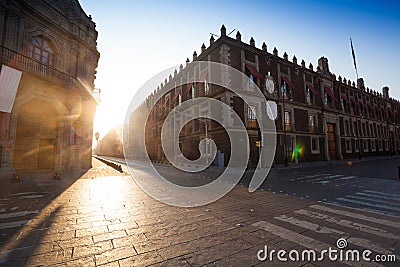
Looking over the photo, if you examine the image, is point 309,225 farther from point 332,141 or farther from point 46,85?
point 332,141

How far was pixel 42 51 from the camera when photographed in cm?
1531

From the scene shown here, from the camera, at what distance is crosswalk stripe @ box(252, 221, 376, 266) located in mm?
3402

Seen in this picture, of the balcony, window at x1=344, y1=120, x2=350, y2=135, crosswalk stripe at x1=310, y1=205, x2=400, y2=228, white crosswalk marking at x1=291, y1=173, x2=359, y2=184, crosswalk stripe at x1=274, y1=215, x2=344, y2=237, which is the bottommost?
white crosswalk marking at x1=291, y1=173, x2=359, y2=184

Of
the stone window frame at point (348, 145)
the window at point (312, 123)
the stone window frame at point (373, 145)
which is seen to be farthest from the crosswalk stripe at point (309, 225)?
the stone window frame at point (373, 145)

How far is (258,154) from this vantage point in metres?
21.1

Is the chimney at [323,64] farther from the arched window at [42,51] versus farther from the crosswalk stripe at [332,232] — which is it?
the arched window at [42,51]

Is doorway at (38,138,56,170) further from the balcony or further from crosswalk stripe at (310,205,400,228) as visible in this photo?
crosswalk stripe at (310,205,400,228)

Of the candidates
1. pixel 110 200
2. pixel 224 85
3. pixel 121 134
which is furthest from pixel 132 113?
pixel 110 200

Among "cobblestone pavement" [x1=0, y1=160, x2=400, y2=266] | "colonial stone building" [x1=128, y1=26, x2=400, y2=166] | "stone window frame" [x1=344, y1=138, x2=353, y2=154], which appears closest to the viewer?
"cobblestone pavement" [x1=0, y1=160, x2=400, y2=266]

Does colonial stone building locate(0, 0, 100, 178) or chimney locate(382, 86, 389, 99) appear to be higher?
chimney locate(382, 86, 389, 99)

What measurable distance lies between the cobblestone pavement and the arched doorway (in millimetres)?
10685

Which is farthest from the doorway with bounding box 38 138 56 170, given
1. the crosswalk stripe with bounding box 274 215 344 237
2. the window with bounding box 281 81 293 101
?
the window with bounding box 281 81 293 101

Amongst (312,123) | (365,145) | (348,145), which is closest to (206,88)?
(312,123)

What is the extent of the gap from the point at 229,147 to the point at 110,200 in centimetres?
1487
